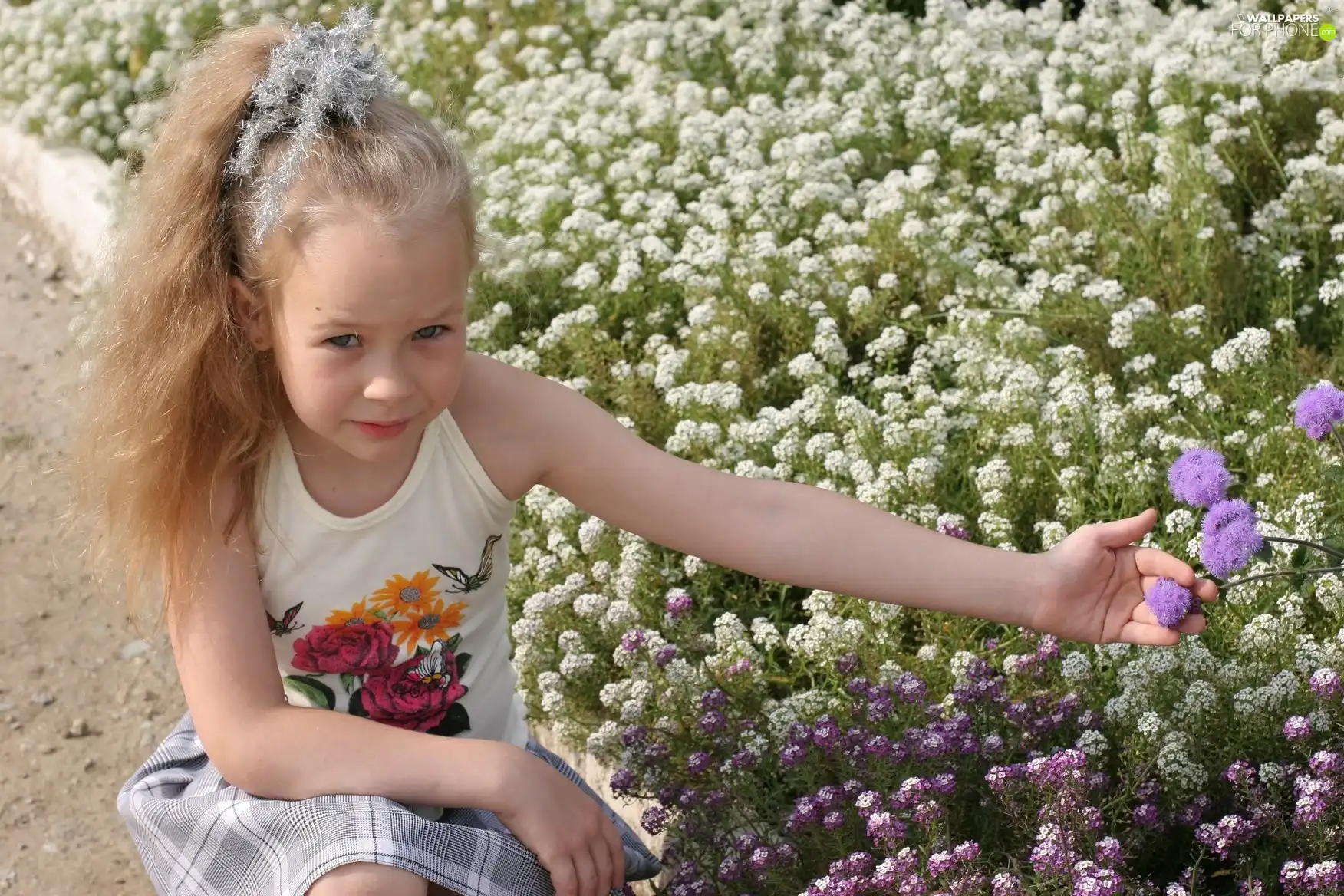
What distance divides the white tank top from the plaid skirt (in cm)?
20

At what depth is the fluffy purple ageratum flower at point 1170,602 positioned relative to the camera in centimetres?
199

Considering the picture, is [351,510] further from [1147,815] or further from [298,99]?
[1147,815]

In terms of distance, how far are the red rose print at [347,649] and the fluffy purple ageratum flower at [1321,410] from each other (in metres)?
1.30

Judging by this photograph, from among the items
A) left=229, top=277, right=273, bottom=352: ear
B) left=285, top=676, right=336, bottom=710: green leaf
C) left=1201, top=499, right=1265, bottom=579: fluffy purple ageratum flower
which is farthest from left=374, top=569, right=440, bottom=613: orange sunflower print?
left=1201, top=499, right=1265, bottom=579: fluffy purple ageratum flower

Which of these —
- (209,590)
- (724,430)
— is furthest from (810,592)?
(209,590)

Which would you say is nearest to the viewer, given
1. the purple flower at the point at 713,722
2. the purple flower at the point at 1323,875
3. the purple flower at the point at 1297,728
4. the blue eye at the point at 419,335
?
the purple flower at the point at 1323,875

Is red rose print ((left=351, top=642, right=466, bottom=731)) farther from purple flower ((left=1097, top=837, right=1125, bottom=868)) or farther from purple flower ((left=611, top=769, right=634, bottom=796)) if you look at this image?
purple flower ((left=1097, top=837, right=1125, bottom=868))

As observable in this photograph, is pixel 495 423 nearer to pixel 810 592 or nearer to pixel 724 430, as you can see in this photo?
pixel 810 592

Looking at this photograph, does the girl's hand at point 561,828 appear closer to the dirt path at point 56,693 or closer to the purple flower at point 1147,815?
the purple flower at point 1147,815

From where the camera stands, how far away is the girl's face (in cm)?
200

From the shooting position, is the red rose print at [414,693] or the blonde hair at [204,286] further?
the red rose print at [414,693]

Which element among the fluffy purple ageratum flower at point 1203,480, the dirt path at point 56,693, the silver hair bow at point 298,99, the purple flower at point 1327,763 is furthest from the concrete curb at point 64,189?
the purple flower at point 1327,763

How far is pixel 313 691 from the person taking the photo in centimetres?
238

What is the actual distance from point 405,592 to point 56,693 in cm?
177
